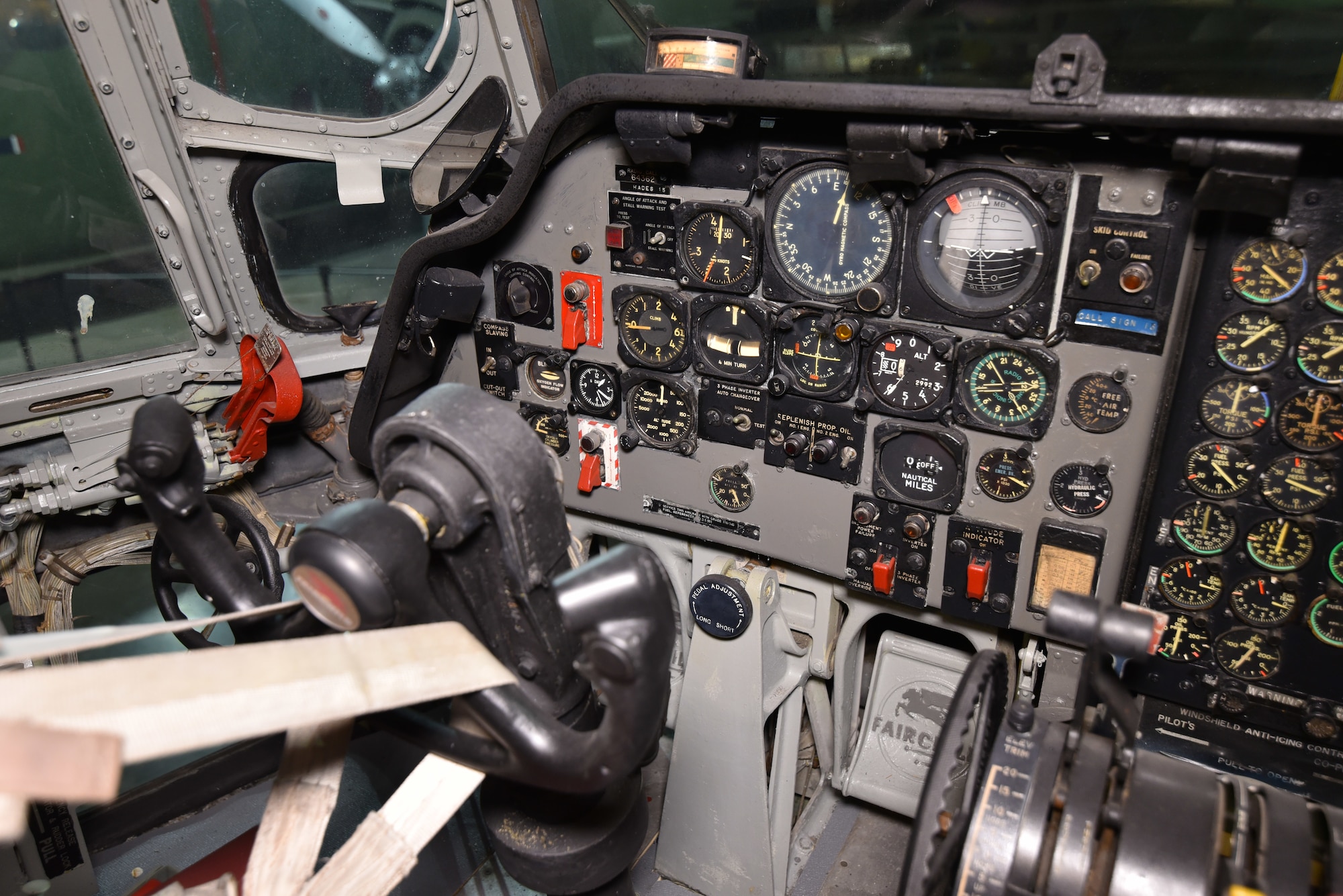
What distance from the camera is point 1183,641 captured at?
2129 millimetres

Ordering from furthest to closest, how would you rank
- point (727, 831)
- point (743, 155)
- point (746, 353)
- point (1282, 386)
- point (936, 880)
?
point (727, 831)
point (746, 353)
point (743, 155)
point (1282, 386)
point (936, 880)

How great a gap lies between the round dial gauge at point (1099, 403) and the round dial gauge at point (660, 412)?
3.58 feet

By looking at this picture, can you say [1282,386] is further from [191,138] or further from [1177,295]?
[191,138]

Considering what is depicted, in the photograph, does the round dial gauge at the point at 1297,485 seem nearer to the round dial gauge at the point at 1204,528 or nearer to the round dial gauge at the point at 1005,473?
the round dial gauge at the point at 1204,528

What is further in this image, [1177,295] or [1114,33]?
[1114,33]

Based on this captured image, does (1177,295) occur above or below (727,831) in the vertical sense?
above

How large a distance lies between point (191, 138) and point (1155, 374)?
114 inches

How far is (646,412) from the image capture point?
2730 millimetres

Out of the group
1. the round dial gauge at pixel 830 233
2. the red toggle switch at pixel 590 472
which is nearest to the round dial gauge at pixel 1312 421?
the round dial gauge at pixel 830 233

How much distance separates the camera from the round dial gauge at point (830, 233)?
216cm

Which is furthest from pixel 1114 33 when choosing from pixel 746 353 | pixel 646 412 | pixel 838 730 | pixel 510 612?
pixel 510 612

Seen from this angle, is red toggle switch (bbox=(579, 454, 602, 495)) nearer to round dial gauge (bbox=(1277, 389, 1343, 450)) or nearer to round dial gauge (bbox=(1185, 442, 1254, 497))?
round dial gauge (bbox=(1185, 442, 1254, 497))

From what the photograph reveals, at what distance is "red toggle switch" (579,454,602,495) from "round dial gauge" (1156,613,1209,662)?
5.60ft

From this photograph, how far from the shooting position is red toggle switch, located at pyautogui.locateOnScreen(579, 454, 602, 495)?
9.29 feet
